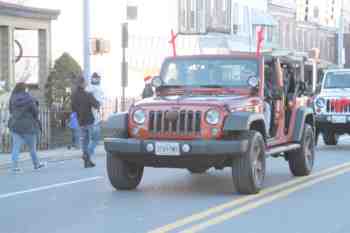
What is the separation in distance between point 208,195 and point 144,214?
1.97 meters

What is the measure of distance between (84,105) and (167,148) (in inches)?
205

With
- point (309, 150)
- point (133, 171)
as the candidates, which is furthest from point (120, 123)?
point (309, 150)

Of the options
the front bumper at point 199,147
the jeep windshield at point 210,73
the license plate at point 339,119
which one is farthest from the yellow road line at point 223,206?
the license plate at point 339,119

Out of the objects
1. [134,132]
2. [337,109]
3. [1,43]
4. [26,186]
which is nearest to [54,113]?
[1,43]

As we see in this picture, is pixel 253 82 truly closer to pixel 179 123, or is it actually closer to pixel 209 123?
pixel 209 123

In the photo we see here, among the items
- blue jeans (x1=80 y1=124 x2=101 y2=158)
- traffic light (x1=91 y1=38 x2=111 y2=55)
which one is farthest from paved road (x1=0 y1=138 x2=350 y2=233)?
traffic light (x1=91 y1=38 x2=111 y2=55)

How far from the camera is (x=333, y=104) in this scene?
2158 centimetres

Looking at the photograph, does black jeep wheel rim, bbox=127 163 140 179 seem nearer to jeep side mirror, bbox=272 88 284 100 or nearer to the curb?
jeep side mirror, bbox=272 88 284 100

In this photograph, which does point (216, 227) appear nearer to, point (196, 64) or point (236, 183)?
point (236, 183)

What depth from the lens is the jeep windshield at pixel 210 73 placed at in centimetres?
1345

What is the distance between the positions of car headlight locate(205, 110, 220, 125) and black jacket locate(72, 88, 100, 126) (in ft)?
16.8

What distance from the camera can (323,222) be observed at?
10125 millimetres

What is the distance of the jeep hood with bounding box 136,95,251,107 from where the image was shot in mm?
12297

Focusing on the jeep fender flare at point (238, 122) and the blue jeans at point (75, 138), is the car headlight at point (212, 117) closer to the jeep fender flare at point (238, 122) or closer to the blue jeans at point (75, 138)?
the jeep fender flare at point (238, 122)
